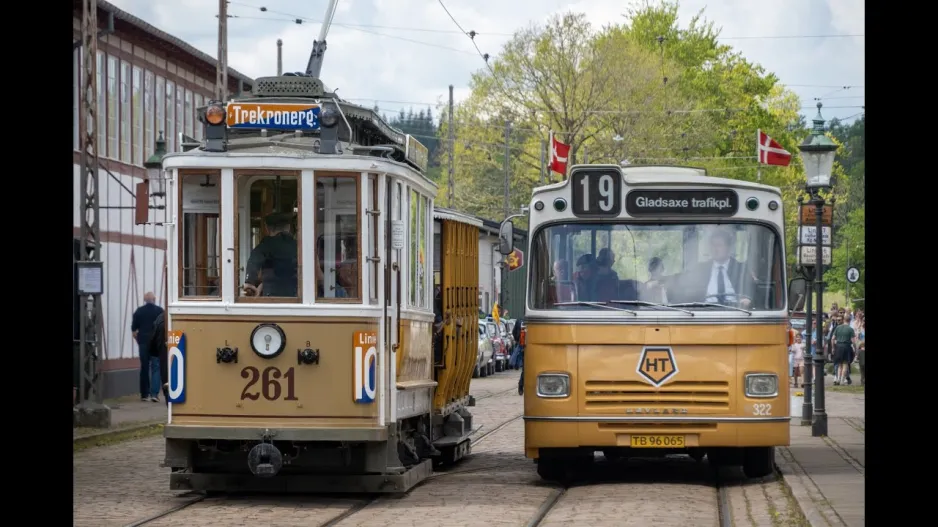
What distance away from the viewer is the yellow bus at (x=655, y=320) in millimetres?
14906

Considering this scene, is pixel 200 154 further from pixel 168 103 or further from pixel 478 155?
pixel 478 155

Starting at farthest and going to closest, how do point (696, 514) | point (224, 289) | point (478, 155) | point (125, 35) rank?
point (478, 155)
point (125, 35)
point (224, 289)
point (696, 514)

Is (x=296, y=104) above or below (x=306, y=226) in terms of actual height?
above

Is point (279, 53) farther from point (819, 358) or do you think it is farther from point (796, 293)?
point (796, 293)

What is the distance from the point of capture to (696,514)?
509 inches

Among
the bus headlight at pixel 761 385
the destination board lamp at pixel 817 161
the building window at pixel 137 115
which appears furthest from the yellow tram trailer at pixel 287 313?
the building window at pixel 137 115

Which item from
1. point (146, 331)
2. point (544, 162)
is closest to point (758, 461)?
point (146, 331)

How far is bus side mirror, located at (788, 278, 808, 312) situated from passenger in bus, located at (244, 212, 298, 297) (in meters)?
4.80

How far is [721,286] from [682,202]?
89cm

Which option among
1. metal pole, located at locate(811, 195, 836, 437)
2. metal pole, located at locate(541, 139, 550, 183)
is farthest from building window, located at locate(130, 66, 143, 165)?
metal pole, located at locate(541, 139, 550, 183)

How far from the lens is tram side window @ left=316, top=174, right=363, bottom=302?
13.9m

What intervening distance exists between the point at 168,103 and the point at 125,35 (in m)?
4.08

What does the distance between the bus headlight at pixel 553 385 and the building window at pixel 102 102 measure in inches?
853
